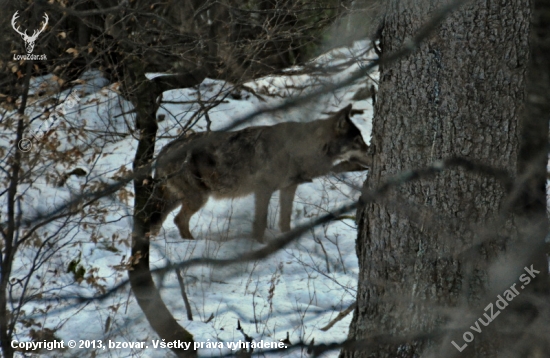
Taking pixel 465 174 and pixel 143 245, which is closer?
pixel 465 174

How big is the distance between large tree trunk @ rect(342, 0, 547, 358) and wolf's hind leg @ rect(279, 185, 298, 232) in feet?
16.5

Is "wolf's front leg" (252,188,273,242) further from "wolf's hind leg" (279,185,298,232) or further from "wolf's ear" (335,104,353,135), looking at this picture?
"wolf's ear" (335,104,353,135)

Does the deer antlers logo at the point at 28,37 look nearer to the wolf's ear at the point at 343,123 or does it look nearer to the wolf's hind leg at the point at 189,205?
the wolf's hind leg at the point at 189,205

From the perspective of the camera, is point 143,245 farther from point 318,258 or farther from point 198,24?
point 198,24

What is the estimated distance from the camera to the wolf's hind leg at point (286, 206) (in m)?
8.33

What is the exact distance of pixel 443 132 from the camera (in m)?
2.97

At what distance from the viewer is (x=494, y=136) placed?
290 centimetres

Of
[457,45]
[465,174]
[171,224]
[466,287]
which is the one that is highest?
[171,224]

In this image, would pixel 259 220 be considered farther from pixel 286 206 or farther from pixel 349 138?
pixel 349 138

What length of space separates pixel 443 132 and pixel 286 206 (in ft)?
18.1

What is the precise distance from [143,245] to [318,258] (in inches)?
99.9

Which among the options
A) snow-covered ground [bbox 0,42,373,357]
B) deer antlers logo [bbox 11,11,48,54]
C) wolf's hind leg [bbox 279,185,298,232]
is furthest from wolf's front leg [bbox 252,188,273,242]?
wolf's hind leg [bbox 279,185,298,232]

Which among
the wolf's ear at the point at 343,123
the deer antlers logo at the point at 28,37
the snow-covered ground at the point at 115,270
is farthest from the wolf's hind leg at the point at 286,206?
the deer antlers logo at the point at 28,37

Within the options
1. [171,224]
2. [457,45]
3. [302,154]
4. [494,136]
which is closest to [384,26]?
[457,45]
